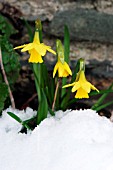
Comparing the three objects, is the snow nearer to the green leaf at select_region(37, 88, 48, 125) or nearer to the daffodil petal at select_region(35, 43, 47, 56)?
the green leaf at select_region(37, 88, 48, 125)

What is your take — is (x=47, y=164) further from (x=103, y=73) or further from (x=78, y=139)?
(x=103, y=73)

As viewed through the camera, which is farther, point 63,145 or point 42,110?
point 42,110

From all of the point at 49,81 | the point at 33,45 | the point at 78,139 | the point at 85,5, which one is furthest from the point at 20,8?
the point at 78,139

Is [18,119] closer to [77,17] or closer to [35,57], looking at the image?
[35,57]

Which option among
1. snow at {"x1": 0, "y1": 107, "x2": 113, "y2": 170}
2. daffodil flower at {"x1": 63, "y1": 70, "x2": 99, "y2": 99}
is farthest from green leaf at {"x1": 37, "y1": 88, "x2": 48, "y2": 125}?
daffodil flower at {"x1": 63, "y1": 70, "x2": 99, "y2": 99}

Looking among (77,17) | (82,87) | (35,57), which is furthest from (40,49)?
(77,17)

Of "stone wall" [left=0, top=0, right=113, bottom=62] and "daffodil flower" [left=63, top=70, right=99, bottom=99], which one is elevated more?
"stone wall" [left=0, top=0, right=113, bottom=62]

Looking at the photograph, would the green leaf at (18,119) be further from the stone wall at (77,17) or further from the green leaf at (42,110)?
the stone wall at (77,17)
